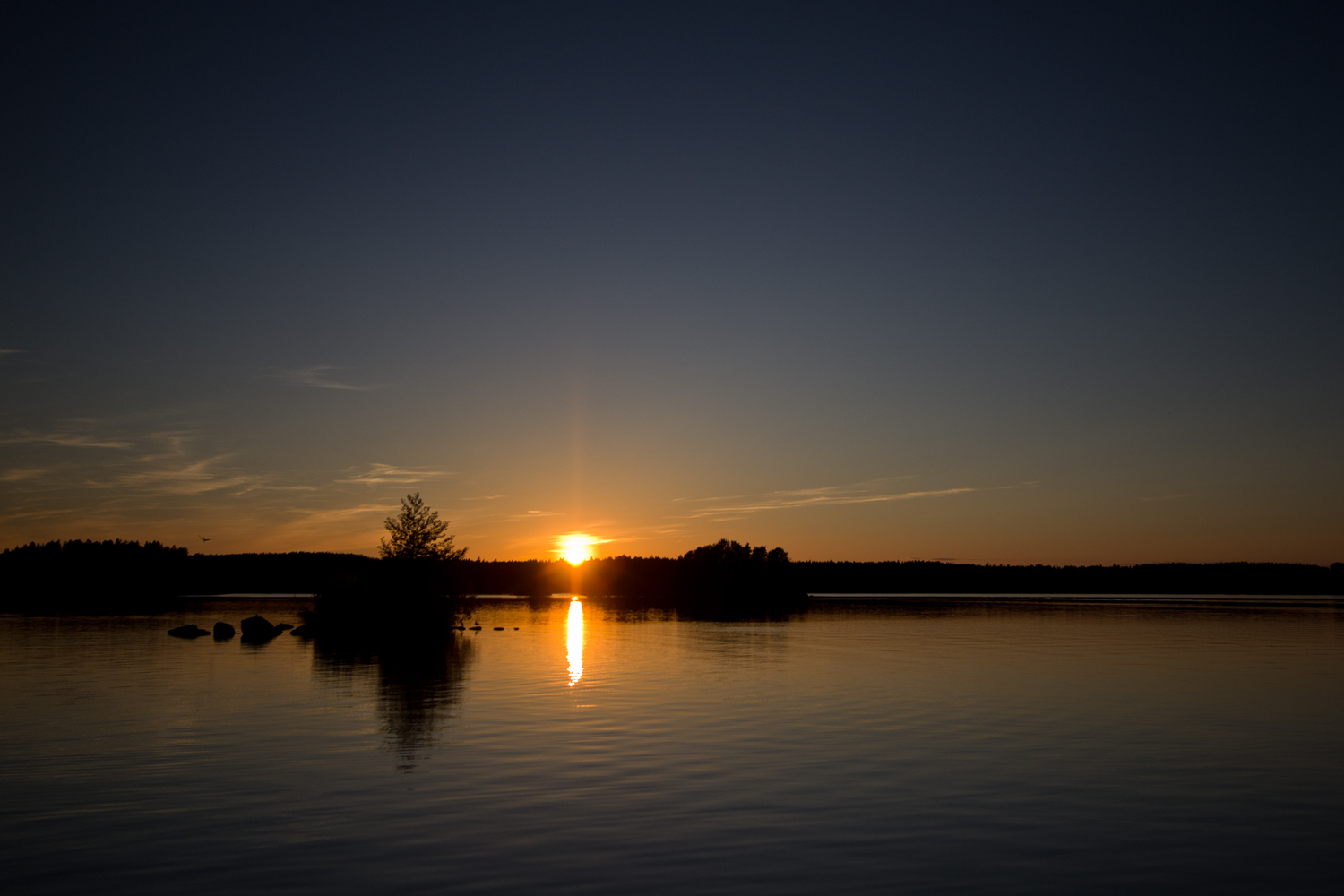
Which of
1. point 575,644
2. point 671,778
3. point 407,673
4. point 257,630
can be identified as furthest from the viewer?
point 257,630

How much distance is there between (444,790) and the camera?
2019 cm

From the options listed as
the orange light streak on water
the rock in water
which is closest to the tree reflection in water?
the rock in water

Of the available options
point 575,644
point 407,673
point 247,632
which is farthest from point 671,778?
point 247,632

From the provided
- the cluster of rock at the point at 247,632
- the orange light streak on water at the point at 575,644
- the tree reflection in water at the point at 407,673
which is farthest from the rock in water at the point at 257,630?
the orange light streak on water at the point at 575,644

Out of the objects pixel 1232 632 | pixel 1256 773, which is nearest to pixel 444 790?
pixel 1256 773

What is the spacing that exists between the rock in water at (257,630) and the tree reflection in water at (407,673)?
371cm

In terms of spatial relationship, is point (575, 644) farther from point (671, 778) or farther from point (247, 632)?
point (671, 778)

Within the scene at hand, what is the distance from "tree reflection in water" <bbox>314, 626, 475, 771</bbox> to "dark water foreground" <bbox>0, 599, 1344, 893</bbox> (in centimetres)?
33

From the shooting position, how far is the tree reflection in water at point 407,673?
91.5 ft

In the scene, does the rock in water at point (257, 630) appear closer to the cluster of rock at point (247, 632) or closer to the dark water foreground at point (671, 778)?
the cluster of rock at point (247, 632)

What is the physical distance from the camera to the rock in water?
67938 mm

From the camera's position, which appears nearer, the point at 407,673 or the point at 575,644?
the point at 407,673

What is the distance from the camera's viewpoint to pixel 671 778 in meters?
21.8

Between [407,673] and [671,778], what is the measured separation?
2637 cm
